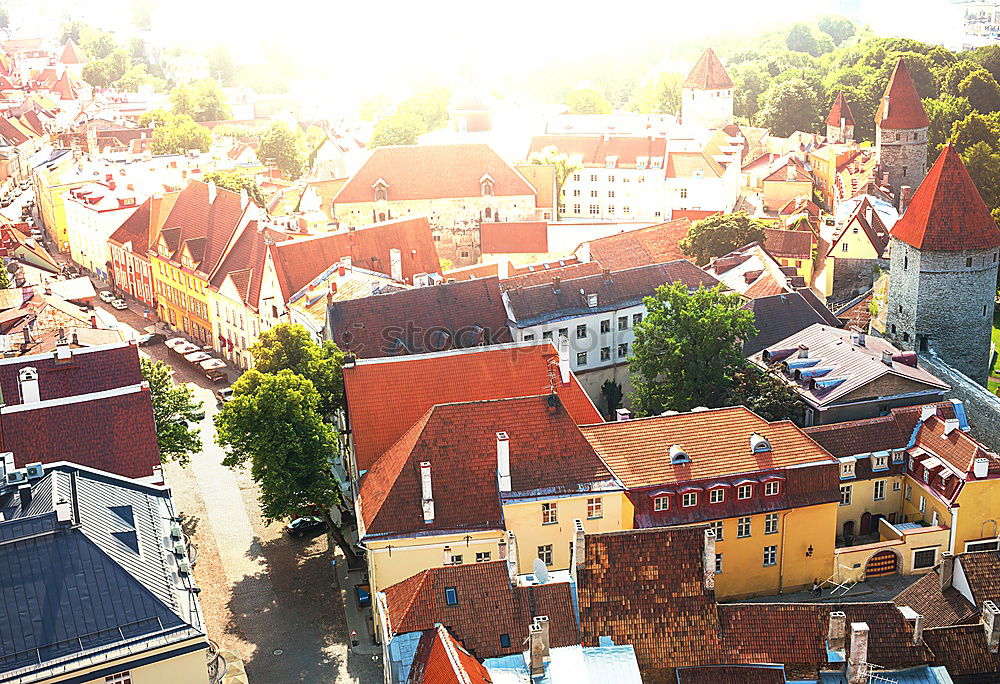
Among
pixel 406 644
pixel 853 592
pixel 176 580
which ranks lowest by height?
pixel 853 592

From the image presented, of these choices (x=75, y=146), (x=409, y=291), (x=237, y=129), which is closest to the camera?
(x=409, y=291)

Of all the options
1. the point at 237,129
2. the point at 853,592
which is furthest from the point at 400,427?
the point at 237,129

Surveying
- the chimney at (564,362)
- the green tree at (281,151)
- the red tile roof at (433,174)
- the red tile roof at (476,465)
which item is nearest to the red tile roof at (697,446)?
the red tile roof at (476,465)

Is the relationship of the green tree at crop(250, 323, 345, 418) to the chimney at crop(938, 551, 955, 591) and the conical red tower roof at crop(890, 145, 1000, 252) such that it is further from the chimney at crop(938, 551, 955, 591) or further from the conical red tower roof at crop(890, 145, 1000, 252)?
the conical red tower roof at crop(890, 145, 1000, 252)

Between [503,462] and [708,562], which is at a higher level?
[503,462]

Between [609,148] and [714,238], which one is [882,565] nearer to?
[714,238]

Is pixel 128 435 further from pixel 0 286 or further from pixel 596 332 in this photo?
pixel 0 286

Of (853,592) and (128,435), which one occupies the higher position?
(128,435)

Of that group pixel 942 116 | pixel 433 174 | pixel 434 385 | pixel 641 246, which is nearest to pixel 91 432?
pixel 434 385
